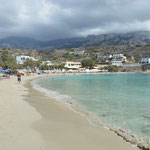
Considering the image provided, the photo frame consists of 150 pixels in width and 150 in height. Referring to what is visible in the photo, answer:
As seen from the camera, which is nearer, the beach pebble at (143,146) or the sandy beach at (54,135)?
the sandy beach at (54,135)

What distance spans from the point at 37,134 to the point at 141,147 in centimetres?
332

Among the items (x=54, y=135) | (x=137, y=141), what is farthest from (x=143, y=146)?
(x=54, y=135)

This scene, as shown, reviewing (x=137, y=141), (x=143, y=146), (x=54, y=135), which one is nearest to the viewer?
(x=143, y=146)

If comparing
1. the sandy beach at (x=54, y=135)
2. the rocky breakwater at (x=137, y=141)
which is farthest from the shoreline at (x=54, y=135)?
the rocky breakwater at (x=137, y=141)

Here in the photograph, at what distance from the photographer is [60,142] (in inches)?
191

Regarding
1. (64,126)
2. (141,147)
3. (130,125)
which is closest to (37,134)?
(64,126)

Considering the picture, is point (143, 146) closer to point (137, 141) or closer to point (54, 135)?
point (137, 141)

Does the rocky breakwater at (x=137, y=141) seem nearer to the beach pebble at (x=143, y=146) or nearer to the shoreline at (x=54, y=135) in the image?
the beach pebble at (x=143, y=146)

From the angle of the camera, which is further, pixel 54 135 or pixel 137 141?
pixel 54 135

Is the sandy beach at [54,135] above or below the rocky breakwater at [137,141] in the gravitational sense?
above

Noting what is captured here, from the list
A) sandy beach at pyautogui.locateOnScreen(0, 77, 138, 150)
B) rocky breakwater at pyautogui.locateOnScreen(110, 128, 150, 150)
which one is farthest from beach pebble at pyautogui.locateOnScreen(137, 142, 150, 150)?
sandy beach at pyautogui.locateOnScreen(0, 77, 138, 150)

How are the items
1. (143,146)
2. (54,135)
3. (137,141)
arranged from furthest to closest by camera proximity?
(54,135) < (137,141) < (143,146)

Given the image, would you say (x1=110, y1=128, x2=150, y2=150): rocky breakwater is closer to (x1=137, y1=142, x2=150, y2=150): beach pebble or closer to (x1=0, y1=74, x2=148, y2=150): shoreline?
(x1=137, y1=142, x2=150, y2=150): beach pebble

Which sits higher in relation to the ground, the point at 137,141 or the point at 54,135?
the point at 54,135
